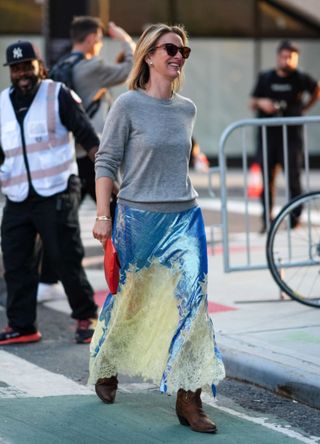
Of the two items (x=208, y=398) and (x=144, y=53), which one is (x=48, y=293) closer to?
(x=208, y=398)

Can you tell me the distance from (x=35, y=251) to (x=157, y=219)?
220 centimetres

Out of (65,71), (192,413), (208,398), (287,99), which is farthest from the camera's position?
(287,99)

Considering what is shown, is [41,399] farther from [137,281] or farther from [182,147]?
[182,147]

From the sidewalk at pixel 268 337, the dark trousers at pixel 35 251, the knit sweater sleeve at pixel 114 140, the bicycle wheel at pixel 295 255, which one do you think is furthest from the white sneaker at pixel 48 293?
the knit sweater sleeve at pixel 114 140

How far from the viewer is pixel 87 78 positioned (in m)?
9.29

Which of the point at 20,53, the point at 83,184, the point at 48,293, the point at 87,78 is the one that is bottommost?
the point at 48,293

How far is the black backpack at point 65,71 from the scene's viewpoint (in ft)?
30.0

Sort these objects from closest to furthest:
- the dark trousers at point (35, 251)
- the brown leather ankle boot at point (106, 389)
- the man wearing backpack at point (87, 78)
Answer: the brown leather ankle boot at point (106, 389), the dark trousers at point (35, 251), the man wearing backpack at point (87, 78)

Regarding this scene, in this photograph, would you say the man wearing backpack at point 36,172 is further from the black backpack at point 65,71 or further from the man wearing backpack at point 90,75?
the man wearing backpack at point 90,75

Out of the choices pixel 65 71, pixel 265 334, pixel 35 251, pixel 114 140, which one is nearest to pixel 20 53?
pixel 35 251

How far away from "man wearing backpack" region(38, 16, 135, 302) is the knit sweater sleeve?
3.09 m

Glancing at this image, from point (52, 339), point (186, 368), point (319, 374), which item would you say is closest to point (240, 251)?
point (52, 339)

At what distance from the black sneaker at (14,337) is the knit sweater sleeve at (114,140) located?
2.20 meters

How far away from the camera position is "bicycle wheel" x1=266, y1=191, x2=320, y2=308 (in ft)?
27.3
